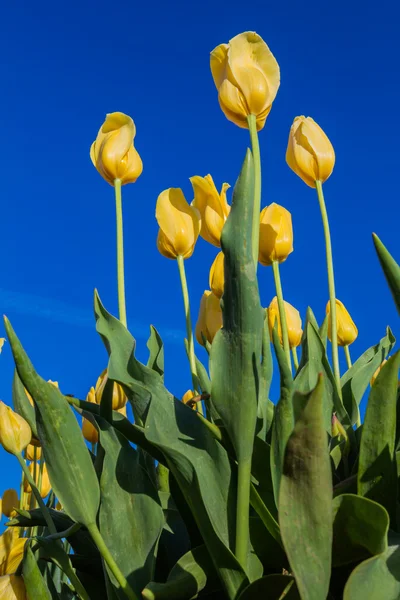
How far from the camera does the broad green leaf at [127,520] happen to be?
0.50 meters

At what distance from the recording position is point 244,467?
1.51 feet

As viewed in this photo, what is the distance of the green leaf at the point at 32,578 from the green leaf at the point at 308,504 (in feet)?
0.94

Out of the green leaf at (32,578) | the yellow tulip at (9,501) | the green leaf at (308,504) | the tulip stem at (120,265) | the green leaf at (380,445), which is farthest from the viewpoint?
the yellow tulip at (9,501)

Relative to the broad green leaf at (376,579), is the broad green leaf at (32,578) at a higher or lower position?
higher

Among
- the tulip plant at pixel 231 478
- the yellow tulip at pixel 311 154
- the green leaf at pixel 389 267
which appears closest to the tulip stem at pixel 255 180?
the tulip plant at pixel 231 478

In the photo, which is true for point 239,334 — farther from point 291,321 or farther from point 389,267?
point 291,321

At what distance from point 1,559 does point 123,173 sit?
0.57 metres

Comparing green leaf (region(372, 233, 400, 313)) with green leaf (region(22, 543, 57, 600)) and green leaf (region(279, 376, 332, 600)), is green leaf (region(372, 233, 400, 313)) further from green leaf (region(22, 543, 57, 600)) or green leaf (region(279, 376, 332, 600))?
green leaf (region(22, 543, 57, 600))

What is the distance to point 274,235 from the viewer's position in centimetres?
92

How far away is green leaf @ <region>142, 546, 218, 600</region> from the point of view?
44cm

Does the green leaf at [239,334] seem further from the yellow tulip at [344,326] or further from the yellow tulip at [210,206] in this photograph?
the yellow tulip at [344,326]

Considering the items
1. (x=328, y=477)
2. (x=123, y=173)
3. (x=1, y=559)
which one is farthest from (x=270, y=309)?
(x=328, y=477)

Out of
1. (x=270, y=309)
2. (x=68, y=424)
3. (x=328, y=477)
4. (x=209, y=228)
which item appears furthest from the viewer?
(x=270, y=309)

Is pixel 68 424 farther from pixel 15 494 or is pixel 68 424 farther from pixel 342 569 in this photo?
pixel 15 494
